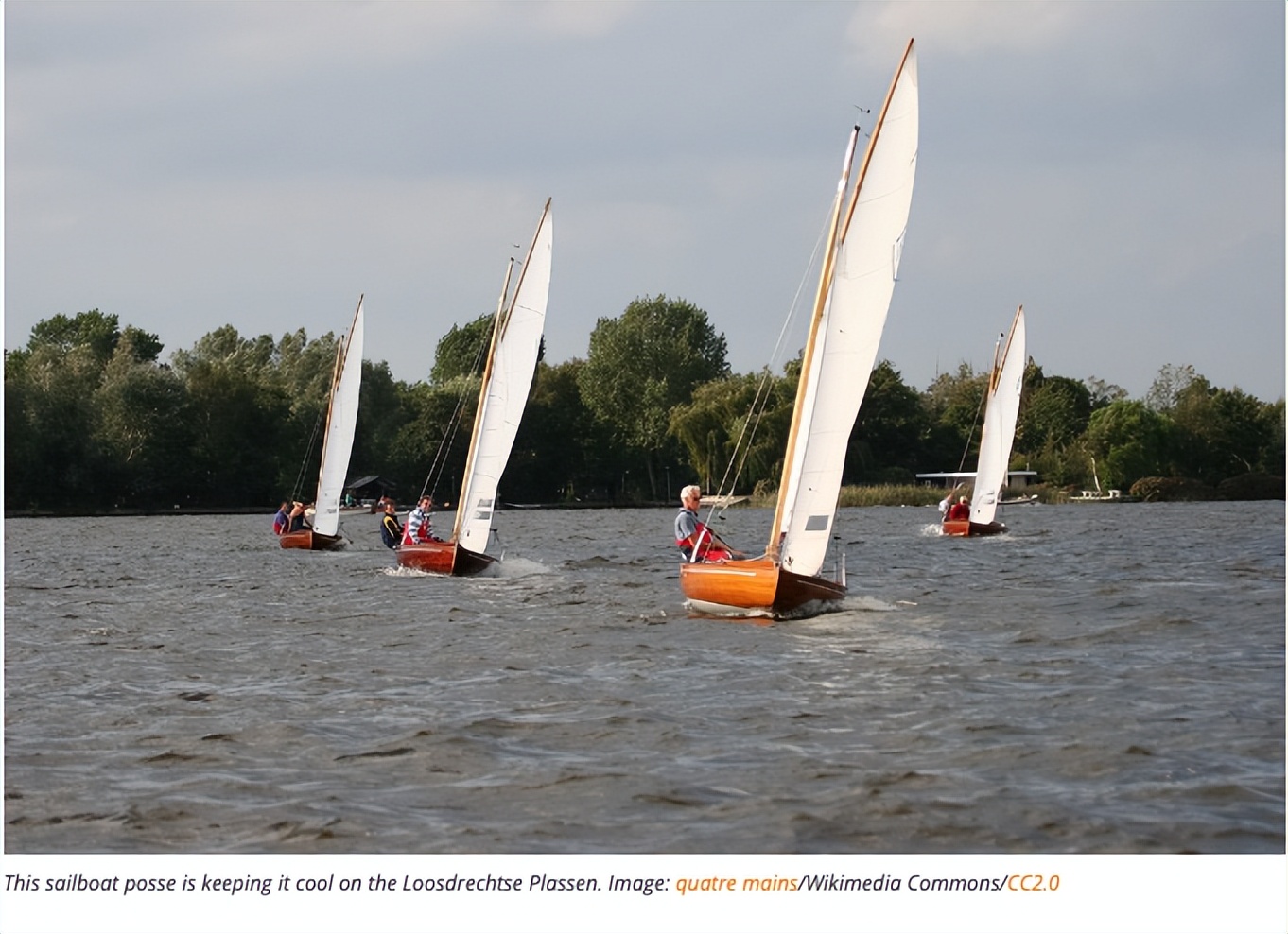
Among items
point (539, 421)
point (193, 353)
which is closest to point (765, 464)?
point (539, 421)

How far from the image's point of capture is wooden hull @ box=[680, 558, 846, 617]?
870 inches

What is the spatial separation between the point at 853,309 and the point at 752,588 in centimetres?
426

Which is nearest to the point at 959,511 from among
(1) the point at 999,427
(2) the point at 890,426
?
(1) the point at 999,427

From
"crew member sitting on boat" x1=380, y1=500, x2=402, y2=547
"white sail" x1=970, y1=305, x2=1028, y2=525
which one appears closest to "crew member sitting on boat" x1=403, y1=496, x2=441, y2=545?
"crew member sitting on boat" x1=380, y1=500, x2=402, y2=547

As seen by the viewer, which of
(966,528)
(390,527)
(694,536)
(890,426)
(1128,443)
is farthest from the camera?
(890,426)

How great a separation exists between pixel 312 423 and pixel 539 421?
19.9 m

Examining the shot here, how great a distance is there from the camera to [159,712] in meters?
15.1

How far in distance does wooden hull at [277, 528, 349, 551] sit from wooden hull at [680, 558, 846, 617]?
28.2 metres

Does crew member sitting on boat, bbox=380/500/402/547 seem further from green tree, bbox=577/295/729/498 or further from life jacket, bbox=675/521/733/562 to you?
green tree, bbox=577/295/729/498

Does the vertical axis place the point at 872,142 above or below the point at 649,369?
below

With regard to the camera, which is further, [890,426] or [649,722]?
[890,426]

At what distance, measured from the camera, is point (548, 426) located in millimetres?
120938

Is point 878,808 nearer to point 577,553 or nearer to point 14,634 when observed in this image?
point 14,634

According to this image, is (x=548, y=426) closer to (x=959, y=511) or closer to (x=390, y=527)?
(x=959, y=511)
